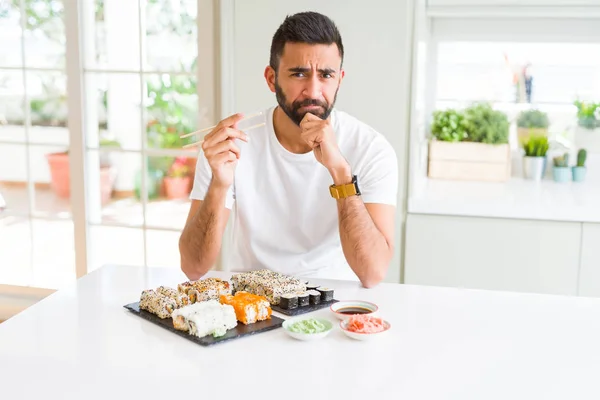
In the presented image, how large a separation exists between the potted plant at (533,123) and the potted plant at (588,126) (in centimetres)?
16

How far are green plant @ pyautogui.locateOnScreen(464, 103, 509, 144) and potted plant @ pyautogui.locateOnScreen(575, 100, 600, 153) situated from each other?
44cm

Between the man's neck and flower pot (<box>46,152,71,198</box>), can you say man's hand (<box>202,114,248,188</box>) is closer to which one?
the man's neck

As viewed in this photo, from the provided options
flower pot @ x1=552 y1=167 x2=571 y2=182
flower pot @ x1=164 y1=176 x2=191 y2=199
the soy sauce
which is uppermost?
flower pot @ x1=552 y1=167 x2=571 y2=182

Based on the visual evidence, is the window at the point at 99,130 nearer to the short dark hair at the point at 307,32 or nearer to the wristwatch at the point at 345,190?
the short dark hair at the point at 307,32

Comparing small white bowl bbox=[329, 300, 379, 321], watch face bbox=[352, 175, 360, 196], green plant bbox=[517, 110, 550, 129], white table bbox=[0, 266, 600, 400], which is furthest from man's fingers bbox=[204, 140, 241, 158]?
green plant bbox=[517, 110, 550, 129]

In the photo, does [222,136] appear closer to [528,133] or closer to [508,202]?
[508,202]

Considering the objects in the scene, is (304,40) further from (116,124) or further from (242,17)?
(116,124)

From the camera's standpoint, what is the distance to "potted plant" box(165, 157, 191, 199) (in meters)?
3.85

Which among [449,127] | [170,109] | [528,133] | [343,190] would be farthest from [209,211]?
[528,133]

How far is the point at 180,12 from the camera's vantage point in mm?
3500

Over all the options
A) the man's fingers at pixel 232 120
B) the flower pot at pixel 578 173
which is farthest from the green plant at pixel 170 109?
the flower pot at pixel 578 173

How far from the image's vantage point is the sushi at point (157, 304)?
1.67 meters

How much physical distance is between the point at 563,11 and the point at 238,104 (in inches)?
59.4

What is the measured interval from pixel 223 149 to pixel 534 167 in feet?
6.66
